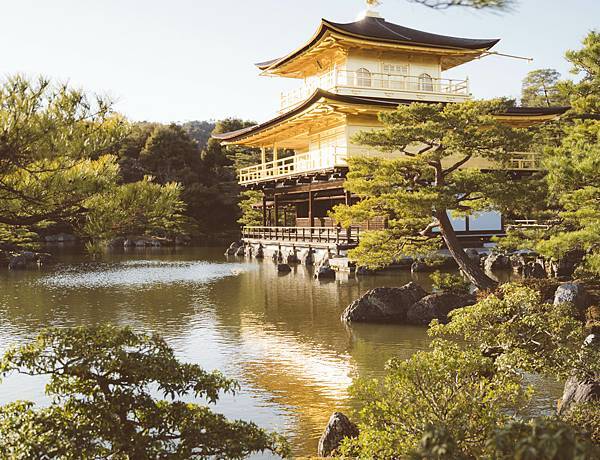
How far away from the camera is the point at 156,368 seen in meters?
3.63

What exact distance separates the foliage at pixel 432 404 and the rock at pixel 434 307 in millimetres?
6919

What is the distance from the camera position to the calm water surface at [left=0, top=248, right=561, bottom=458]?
7488 millimetres

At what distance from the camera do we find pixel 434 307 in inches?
473

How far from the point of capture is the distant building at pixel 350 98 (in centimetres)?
2302

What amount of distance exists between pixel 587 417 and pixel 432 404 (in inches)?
Answer: 59.4

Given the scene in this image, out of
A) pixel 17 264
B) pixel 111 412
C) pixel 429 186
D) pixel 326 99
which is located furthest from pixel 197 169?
pixel 111 412

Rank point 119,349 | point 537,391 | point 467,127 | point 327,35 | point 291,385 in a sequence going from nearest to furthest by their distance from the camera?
point 119,349, point 537,391, point 291,385, point 467,127, point 327,35

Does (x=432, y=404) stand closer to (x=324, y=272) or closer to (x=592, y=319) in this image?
(x=592, y=319)

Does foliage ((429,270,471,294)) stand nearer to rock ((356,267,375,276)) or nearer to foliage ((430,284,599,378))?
foliage ((430,284,599,378))

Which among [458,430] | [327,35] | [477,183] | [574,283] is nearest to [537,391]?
[458,430]

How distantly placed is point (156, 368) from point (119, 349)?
0.78ft

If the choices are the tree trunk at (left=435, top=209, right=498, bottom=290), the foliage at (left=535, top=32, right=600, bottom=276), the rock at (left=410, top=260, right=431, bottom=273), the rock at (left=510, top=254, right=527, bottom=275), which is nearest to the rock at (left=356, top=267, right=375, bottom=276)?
the rock at (left=410, top=260, right=431, bottom=273)

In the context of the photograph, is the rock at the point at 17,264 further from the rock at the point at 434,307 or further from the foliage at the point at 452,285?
the rock at the point at 434,307

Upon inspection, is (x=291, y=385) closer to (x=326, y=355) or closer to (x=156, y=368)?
(x=326, y=355)
